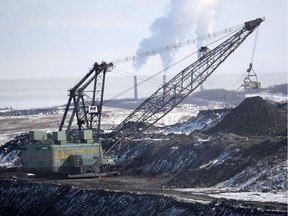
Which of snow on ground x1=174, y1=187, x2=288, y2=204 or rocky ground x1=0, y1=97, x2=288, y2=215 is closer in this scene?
rocky ground x1=0, y1=97, x2=288, y2=215

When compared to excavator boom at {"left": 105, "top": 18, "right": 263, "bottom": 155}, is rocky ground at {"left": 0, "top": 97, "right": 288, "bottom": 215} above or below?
below

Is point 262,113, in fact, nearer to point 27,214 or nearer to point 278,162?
point 278,162

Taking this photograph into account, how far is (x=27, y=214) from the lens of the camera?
49.8 meters

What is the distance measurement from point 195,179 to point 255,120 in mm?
23460

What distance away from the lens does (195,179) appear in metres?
54.3

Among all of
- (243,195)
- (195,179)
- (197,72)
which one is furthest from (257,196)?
(197,72)

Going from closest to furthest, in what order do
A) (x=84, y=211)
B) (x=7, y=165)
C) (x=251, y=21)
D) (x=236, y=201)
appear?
(x=236, y=201)
(x=84, y=211)
(x=251, y=21)
(x=7, y=165)

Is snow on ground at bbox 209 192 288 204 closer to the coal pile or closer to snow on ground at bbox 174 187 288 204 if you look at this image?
snow on ground at bbox 174 187 288 204

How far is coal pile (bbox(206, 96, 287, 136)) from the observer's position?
74.2 metres

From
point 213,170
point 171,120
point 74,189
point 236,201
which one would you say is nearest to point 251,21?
point 213,170

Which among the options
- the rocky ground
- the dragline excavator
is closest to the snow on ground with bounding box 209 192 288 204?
the rocky ground

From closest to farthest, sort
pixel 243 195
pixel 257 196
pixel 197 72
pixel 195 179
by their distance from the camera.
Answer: pixel 257 196, pixel 243 195, pixel 195 179, pixel 197 72

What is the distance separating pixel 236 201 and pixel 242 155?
19844mm

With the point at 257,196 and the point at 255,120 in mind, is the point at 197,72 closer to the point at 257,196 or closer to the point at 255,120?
the point at 255,120
